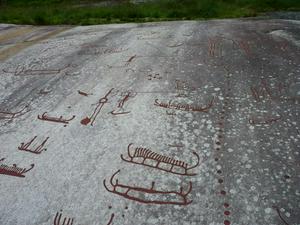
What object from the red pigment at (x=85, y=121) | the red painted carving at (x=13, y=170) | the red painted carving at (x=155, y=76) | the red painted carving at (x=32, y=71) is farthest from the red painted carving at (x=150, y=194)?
the red painted carving at (x=32, y=71)

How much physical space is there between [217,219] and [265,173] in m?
0.67

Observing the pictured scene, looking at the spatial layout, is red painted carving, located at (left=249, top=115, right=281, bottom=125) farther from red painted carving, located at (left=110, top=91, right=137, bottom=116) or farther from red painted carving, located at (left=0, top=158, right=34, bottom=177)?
red painted carving, located at (left=0, top=158, right=34, bottom=177)

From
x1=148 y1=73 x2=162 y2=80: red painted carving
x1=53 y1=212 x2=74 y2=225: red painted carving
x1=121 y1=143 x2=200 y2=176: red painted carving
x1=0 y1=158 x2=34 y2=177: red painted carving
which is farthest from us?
x1=148 y1=73 x2=162 y2=80: red painted carving

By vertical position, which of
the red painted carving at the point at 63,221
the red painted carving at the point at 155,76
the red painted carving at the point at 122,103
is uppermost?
the red painted carving at the point at 155,76

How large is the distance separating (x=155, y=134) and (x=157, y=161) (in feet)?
1.39

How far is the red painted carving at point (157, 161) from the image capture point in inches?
116

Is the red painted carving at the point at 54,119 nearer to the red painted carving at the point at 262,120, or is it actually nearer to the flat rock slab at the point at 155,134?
the flat rock slab at the point at 155,134

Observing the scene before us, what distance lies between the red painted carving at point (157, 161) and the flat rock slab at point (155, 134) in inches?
0.5

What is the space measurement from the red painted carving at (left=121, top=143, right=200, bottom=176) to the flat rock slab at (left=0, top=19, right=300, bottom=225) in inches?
0.5

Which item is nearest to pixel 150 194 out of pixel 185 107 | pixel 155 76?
pixel 185 107

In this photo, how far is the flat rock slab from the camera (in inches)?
104

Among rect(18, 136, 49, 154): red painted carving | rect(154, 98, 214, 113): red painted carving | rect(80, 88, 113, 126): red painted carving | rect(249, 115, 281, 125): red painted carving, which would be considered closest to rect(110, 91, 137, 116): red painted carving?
rect(80, 88, 113, 126): red painted carving

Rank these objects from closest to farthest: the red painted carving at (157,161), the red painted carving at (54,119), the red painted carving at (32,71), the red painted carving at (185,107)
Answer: the red painted carving at (157,161), the red painted carving at (185,107), the red painted carving at (54,119), the red painted carving at (32,71)

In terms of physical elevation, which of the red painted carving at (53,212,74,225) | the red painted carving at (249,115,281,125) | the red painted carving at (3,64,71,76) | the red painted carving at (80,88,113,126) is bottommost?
the red painted carving at (53,212,74,225)
